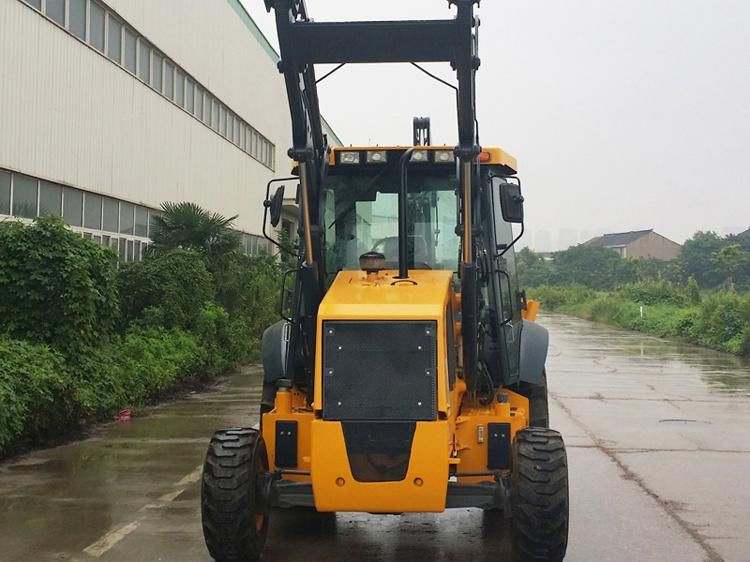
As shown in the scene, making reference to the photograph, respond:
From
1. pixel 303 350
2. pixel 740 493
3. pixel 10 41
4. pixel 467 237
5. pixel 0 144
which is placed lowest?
pixel 740 493

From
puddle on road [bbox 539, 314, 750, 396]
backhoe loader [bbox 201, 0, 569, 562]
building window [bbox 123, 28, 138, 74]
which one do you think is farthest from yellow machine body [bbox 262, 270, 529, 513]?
building window [bbox 123, 28, 138, 74]

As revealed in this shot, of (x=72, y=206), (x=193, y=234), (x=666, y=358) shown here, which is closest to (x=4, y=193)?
(x=72, y=206)

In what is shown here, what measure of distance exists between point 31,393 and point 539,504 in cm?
628

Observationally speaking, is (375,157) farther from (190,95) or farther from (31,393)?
(190,95)

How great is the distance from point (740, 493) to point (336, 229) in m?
4.68

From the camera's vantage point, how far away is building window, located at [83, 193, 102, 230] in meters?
17.4

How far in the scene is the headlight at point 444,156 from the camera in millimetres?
6980

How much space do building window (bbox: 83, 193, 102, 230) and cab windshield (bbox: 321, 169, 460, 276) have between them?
11.3 m

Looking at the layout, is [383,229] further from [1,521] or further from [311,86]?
[1,521]

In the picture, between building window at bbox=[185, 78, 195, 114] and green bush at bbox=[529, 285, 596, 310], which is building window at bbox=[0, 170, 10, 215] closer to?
building window at bbox=[185, 78, 195, 114]

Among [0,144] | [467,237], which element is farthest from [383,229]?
[0,144]

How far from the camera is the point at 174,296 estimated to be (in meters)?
16.0

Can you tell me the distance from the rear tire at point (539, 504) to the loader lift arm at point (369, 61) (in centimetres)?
85

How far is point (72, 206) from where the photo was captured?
16.7 meters
